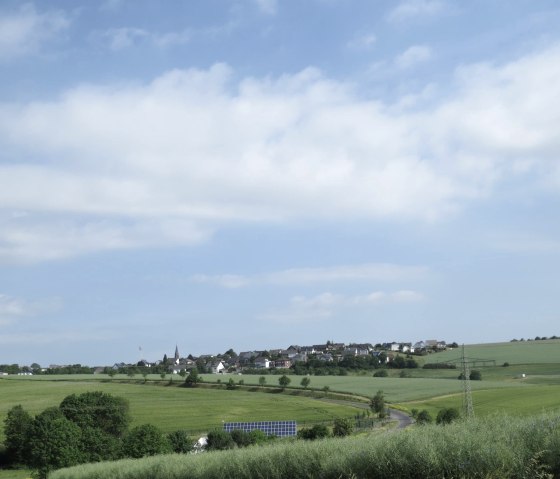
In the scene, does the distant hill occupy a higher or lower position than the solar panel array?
higher

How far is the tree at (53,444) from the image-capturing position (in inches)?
2677

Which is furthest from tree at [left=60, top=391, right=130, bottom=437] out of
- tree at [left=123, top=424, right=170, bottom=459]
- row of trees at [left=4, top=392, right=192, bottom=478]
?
tree at [left=123, top=424, right=170, bottom=459]

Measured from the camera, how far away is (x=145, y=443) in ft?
216

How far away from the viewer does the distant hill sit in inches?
6064

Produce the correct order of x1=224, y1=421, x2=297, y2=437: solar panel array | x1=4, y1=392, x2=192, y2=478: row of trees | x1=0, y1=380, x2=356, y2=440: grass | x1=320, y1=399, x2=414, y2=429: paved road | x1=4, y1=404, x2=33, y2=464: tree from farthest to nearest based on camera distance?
x1=0, y1=380, x2=356, y2=440: grass < x1=320, y1=399, x2=414, y2=429: paved road < x1=224, y1=421, x2=297, y2=437: solar panel array < x1=4, y1=404, x2=33, y2=464: tree < x1=4, y1=392, x2=192, y2=478: row of trees

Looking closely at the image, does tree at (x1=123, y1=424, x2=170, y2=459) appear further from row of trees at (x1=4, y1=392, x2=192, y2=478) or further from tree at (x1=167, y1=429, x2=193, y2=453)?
tree at (x1=167, y1=429, x2=193, y2=453)

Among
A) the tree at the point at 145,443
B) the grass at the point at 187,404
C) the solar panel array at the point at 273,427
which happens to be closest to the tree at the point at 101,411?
the grass at the point at 187,404

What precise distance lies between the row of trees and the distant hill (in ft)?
313

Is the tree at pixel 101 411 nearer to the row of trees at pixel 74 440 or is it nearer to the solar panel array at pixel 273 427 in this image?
the row of trees at pixel 74 440

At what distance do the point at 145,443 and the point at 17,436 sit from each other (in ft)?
74.9

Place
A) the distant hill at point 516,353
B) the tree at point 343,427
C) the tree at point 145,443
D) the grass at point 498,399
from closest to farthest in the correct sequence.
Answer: the tree at point 145,443, the tree at point 343,427, the grass at point 498,399, the distant hill at point 516,353

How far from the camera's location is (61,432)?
235ft

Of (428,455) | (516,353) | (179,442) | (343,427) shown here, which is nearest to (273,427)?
(343,427)

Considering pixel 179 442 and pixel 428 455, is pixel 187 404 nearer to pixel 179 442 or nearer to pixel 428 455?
pixel 179 442
